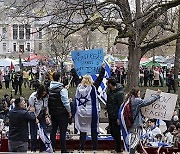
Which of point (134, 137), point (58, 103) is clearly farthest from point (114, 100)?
point (58, 103)

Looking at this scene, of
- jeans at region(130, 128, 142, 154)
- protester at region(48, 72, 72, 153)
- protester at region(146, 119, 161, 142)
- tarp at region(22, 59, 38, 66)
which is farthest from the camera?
tarp at region(22, 59, 38, 66)

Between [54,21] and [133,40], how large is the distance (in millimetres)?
3586

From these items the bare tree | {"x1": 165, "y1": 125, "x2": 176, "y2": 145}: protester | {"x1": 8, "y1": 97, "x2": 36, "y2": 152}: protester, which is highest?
the bare tree

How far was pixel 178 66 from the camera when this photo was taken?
29328 millimetres

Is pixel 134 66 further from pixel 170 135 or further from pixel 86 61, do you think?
pixel 170 135

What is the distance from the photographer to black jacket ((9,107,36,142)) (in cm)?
814

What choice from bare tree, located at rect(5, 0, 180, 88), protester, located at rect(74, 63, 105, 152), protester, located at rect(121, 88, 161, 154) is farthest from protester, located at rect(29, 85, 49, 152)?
bare tree, located at rect(5, 0, 180, 88)

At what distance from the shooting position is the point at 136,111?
912 cm

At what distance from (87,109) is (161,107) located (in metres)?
1.51

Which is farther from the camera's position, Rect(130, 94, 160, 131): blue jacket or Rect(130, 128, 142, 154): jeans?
Rect(130, 128, 142, 154): jeans

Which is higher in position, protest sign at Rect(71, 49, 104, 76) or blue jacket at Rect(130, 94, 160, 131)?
protest sign at Rect(71, 49, 104, 76)

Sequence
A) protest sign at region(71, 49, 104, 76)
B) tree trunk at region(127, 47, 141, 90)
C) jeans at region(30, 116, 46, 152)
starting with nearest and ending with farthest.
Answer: jeans at region(30, 116, 46, 152)
protest sign at region(71, 49, 104, 76)
tree trunk at region(127, 47, 141, 90)

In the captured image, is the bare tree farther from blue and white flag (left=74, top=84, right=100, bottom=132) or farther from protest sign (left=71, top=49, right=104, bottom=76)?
blue and white flag (left=74, top=84, right=100, bottom=132)

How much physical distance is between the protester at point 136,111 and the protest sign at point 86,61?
7.68ft
